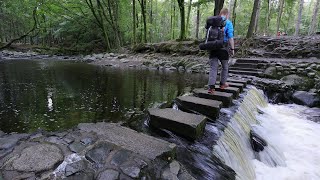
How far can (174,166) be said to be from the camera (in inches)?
93.0

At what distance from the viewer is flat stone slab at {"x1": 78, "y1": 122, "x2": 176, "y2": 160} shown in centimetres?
244

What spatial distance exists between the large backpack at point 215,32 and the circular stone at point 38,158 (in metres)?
3.38

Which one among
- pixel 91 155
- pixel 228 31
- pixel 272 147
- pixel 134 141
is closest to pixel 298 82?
pixel 272 147

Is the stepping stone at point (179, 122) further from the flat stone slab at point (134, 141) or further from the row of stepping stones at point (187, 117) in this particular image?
the flat stone slab at point (134, 141)

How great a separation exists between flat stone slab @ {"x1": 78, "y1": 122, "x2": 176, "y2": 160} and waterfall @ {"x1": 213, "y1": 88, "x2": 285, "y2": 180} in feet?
3.02

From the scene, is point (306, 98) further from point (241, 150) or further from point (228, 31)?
point (241, 150)

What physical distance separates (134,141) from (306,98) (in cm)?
695

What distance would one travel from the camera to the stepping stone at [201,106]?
4012mm

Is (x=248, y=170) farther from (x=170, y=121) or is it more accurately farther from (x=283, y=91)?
(x=283, y=91)

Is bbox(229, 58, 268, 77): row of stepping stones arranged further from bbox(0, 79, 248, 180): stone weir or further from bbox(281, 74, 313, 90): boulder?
bbox(0, 79, 248, 180): stone weir

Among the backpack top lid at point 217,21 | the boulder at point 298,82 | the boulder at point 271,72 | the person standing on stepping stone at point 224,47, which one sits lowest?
the boulder at point 298,82

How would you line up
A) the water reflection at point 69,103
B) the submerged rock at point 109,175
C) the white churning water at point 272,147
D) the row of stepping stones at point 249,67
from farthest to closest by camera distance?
the row of stepping stones at point 249,67
the water reflection at point 69,103
the white churning water at point 272,147
the submerged rock at point 109,175

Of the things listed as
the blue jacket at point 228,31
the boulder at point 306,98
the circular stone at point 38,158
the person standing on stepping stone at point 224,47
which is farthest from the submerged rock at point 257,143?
the boulder at point 306,98

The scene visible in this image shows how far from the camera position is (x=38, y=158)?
2.16 m
